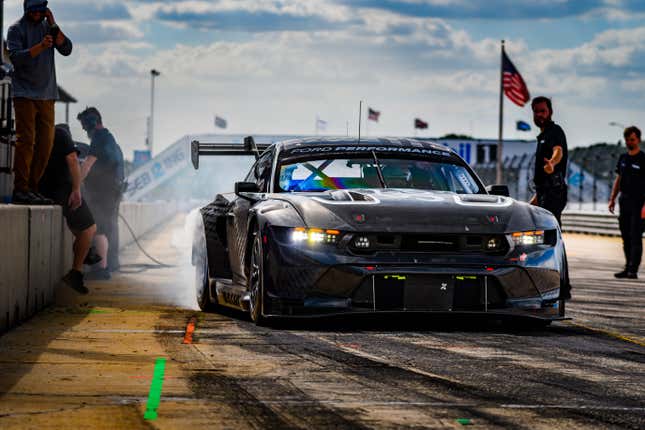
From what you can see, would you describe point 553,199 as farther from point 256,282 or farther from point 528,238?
point 256,282

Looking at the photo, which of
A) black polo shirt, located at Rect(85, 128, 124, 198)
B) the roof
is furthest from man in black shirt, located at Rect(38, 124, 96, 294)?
the roof

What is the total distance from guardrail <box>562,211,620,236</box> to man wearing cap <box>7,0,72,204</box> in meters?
26.8

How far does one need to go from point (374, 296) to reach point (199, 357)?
144 cm

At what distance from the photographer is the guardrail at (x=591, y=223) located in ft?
127

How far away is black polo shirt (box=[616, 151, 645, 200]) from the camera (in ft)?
54.9

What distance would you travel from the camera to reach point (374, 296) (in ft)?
28.7

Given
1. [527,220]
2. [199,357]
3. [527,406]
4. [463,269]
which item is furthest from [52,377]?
[527,220]

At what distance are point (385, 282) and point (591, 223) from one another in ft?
110

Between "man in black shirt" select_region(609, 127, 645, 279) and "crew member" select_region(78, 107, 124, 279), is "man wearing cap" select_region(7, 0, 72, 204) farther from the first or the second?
"man in black shirt" select_region(609, 127, 645, 279)

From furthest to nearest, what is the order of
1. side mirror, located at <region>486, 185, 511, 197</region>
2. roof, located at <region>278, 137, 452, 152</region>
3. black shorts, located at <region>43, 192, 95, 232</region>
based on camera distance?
black shorts, located at <region>43, 192, 95, 232</region> < roof, located at <region>278, 137, 452, 152</region> < side mirror, located at <region>486, 185, 511, 197</region>

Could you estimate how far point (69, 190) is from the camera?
13.3 meters

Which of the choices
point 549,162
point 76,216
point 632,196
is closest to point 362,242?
point 549,162

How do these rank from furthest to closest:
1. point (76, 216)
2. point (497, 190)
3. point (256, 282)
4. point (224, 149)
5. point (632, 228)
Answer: point (632, 228)
point (76, 216)
point (224, 149)
point (497, 190)
point (256, 282)

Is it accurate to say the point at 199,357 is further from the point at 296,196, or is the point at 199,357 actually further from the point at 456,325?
the point at 456,325
